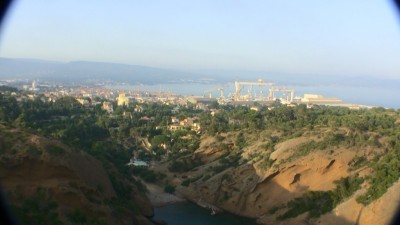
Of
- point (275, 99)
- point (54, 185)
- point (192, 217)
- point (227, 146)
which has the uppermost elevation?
point (54, 185)

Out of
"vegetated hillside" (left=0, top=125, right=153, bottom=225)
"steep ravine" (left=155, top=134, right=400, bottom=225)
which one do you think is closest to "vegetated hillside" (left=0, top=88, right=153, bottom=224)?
"vegetated hillside" (left=0, top=125, right=153, bottom=225)

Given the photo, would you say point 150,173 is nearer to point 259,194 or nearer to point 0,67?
point 259,194

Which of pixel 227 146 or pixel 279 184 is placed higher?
pixel 227 146

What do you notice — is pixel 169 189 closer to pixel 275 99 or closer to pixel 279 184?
pixel 279 184

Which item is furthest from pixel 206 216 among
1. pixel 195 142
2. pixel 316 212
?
pixel 195 142

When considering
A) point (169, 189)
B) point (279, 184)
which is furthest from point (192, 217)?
point (279, 184)

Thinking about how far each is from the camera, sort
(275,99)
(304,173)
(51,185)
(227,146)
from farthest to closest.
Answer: (275,99), (227,146), (304,173), (51,185)

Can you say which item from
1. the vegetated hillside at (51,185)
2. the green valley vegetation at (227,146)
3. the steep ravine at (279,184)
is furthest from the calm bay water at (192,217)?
the vegetated hillside at (51,185)
